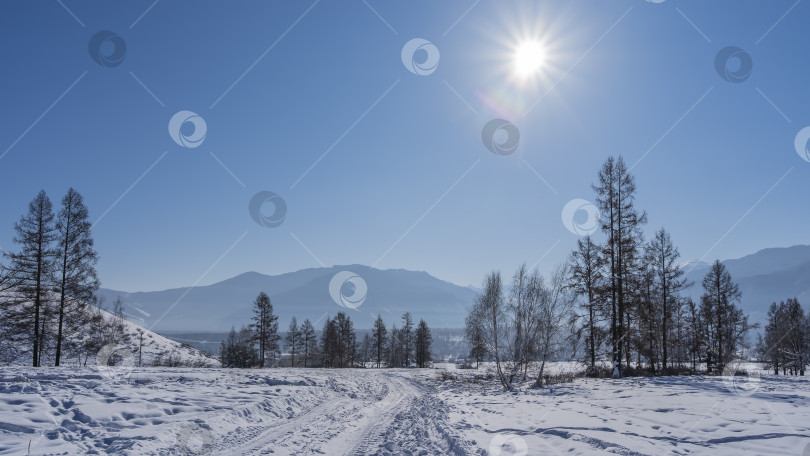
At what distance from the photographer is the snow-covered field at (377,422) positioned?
777 cm

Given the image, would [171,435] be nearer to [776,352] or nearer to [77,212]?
[77,212]

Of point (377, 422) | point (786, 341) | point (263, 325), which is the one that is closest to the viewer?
point (377, 422)

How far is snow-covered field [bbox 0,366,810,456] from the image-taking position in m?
7.77

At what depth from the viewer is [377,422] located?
11.9 meters

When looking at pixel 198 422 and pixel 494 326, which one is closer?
pixel 198 422

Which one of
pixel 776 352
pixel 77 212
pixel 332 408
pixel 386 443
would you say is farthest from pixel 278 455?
pixel 776 352

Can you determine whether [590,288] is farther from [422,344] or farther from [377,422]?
[422,344]

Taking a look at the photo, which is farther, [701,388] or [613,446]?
A: [701,388]

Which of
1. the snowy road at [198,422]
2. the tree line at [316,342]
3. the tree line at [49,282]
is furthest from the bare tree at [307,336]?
the snowy road at [198,422]

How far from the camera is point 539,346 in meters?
22.0

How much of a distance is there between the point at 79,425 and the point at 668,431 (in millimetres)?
13689

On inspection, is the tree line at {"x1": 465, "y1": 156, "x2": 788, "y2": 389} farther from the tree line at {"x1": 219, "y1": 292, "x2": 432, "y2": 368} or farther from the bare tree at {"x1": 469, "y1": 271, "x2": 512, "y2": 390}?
the tree line at {"x1": 219, "y1": 292, "x2": 432, "y2": 368}

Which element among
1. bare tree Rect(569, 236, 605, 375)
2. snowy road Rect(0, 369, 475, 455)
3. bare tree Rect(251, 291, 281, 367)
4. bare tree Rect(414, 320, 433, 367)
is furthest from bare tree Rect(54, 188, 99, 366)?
bare tree Rect(414, 320, 433, 367)

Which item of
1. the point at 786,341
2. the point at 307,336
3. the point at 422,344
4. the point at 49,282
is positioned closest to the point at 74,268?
the point at 49,282
